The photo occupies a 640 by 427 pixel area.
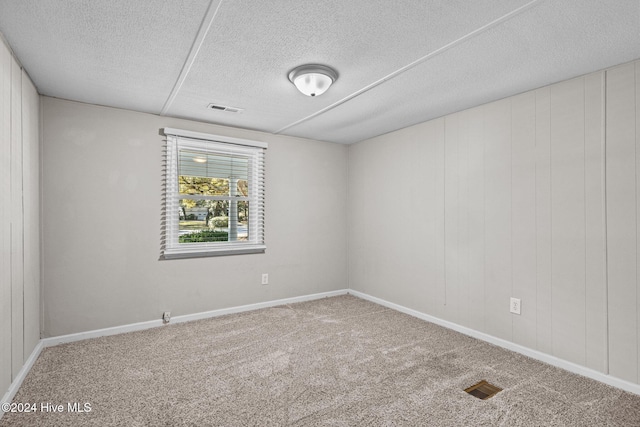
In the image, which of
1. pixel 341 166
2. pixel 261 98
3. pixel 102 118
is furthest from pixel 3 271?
pixel 341 166

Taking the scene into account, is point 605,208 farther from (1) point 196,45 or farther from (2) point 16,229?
(2) point 16,229

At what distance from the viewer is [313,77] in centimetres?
233

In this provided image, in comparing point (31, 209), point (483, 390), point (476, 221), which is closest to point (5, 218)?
point (31, 209)

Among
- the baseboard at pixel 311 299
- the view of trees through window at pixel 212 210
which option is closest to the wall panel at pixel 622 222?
the baseboard at pixel 311 299

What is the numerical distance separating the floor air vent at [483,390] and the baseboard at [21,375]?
290 cm

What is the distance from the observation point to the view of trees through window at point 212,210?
12.0 ft

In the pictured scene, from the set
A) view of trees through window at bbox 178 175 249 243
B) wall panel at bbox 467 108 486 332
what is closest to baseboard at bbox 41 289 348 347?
view of trees through window at bbox 178 175 249 243

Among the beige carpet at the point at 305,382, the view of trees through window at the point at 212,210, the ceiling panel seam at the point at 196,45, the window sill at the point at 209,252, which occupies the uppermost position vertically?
the ceiling panel seam at the point at 196,45

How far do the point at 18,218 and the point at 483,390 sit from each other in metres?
3.43

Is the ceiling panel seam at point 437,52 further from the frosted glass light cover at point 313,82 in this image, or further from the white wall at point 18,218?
the white wall at point 18,218

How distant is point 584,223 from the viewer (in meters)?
2.43

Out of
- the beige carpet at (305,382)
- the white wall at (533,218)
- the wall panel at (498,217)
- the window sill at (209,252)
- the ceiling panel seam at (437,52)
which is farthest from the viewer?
the window sill at (209,252)

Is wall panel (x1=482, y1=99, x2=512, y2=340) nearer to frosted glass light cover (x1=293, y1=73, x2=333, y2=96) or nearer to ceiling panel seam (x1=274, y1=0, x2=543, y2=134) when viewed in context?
ceiling panel seam (x1=274, y1=0, x2=543, y2=134)

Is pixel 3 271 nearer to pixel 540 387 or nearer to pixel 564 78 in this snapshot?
pixel 540 387
